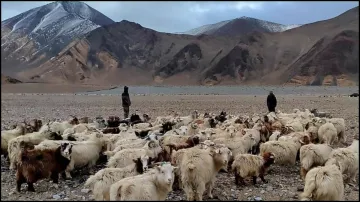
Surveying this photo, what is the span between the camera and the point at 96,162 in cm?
1186

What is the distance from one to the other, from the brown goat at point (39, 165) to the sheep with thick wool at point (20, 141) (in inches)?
29.8

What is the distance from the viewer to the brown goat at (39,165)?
9.29 meters

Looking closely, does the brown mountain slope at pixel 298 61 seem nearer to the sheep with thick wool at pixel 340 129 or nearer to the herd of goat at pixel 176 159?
the sheep with thick wool at pixel 340 129

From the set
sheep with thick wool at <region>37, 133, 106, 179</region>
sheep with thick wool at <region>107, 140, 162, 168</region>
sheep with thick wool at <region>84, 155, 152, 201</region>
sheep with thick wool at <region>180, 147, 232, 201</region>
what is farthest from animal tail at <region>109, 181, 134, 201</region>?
sheep with thick wool at <region>37, 133, 106, 179</region>

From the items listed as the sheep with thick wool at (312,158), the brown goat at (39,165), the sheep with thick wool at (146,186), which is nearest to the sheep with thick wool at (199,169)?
the sheep with thick wool at (146,186)

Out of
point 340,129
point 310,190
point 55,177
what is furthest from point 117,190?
point 340,129

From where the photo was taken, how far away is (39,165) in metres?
9.55

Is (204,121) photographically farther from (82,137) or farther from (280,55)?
(280,55)

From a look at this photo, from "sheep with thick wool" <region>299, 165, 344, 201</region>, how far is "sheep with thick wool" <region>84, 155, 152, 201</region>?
3.06m

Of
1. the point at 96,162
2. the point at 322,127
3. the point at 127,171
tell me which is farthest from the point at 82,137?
the point at 322,127

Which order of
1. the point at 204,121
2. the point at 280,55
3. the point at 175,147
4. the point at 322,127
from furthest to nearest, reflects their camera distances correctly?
1. the point at 280,55
2. the point at 204,121
3. the point at 322,127
4. the point at 175,147

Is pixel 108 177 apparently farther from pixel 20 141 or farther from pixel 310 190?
pixel 20 141

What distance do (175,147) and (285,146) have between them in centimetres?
312

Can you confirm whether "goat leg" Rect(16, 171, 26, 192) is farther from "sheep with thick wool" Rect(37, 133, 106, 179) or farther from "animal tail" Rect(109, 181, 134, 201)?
"animal tail" Rect(109, 181, 134, 201)
